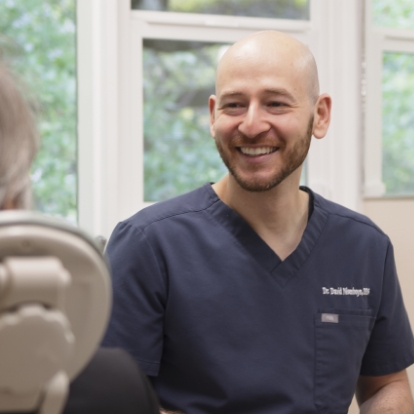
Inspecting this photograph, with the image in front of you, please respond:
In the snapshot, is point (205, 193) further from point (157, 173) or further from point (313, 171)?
point (313, 171)

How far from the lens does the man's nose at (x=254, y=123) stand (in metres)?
1.28

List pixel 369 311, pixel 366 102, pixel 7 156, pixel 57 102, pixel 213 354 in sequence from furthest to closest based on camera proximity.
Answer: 1. pixel 366 102
2. pixel 57 102
3. pixel 369 311
4. pixel 213 354
5. pixel 7 156

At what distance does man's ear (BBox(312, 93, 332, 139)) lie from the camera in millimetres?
1422

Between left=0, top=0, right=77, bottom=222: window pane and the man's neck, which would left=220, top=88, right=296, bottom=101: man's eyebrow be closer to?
the man's neck

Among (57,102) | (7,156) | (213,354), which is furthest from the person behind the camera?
(57,102)

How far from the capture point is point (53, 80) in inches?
77.4

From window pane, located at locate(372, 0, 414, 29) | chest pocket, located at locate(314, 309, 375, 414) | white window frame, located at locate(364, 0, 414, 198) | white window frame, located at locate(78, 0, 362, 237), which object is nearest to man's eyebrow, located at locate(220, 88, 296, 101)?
chest pocket, located at locate(314, 309, 375, 414)

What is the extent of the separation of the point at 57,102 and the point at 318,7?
2.98ft

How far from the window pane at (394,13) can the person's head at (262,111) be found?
3.25 ft

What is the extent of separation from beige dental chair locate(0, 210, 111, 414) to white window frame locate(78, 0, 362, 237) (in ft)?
4.80

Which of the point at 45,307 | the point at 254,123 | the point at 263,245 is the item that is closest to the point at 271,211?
the point at 263,245

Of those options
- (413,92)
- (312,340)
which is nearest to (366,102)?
(413,92)

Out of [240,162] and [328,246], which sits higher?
[240,162]

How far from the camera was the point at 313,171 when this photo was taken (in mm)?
2176
